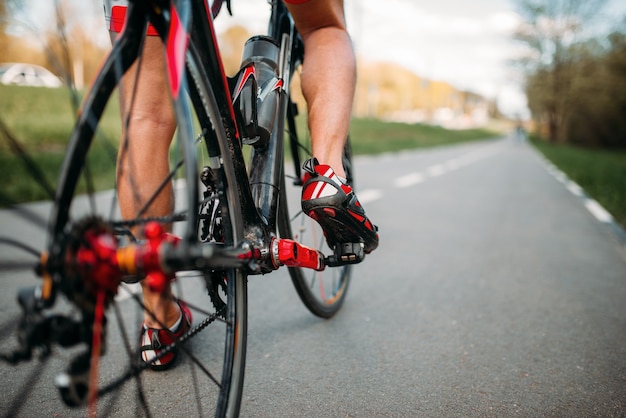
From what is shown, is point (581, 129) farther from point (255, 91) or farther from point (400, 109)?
point (400, 109)

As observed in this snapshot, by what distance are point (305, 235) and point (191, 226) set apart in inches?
57.0

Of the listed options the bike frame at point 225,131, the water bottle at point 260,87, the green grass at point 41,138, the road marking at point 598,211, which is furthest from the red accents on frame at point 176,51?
the road marking at point 598,211

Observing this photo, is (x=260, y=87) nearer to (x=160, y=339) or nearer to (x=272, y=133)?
(x=272, y=133)

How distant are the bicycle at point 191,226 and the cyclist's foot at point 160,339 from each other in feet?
0.36

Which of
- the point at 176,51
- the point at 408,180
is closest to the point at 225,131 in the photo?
the point at 176,51

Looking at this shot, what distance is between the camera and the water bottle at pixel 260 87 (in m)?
1.48

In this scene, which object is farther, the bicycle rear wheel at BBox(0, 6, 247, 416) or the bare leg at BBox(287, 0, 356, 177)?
the bare leg at BBox(287, 0, 356, 177)

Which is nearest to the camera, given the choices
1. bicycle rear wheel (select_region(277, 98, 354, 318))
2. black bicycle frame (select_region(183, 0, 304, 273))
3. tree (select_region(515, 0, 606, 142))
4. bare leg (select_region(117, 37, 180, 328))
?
black bicycle frame (select_region(183, 0, 304, 273))

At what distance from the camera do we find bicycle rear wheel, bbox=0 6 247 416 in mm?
841

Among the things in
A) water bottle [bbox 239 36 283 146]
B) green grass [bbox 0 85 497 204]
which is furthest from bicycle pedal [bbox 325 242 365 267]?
green grass [bbox 0 85 497 204]

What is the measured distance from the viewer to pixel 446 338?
6.88 feet

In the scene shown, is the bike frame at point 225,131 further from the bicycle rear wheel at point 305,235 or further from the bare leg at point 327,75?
the bicycle rear wheel at point 305,235

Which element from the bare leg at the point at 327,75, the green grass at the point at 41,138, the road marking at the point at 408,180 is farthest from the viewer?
the road marking at the point at 408,180

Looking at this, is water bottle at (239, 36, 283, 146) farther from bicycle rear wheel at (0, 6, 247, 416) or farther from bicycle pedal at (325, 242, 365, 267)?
bicycle pedal at (325, 242, 365, 267)
